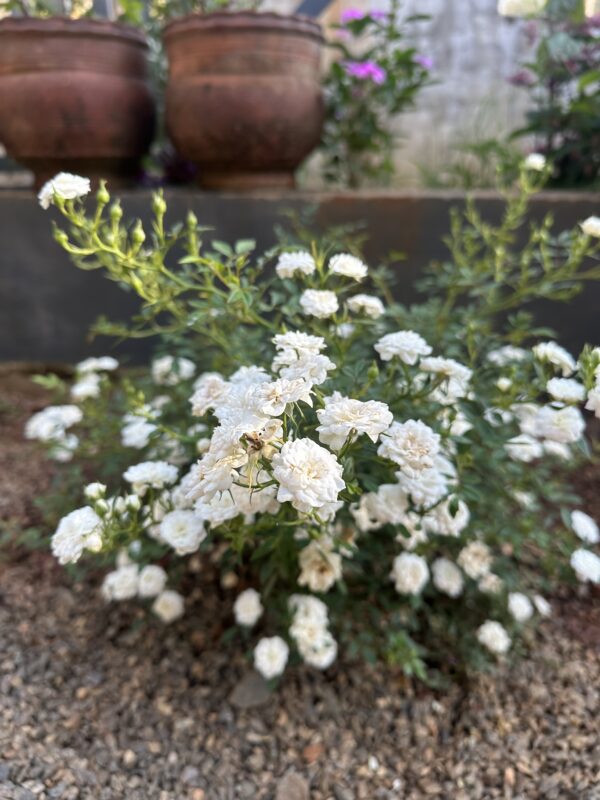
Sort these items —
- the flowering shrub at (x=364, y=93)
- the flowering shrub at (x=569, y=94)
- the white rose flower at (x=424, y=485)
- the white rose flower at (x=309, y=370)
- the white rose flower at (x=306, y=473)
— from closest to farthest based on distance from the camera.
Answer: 1. the white rose flower at (x=306, y=473)
2. the white rose flower at (x=309, y=370)
3. the white rose flower at (x=424, y=485)
4. the flowering shrub at (x=569, y=94)
5. the flowering shrub at (x=364, y=93)

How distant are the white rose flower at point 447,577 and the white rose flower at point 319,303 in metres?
0.59

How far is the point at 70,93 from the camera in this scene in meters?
2.07

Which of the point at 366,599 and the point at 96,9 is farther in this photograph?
the point at 96,9

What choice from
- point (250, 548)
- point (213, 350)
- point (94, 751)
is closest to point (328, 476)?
point (250, 548)

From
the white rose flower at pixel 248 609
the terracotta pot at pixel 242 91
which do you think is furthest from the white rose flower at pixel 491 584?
the terracotta pot at pixel 242 91

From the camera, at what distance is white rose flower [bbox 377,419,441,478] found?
3.04 ft

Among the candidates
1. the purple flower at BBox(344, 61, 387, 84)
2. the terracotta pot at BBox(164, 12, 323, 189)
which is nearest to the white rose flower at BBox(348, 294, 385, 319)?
the terracotta pot at BBox(164, 12, 323, 189)

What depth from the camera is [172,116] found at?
85.6 inches

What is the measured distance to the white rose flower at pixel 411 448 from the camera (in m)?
0.93

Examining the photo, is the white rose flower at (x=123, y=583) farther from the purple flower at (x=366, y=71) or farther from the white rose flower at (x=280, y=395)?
the purple flower at (x=366, y=71)

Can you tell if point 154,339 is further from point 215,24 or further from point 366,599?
point 366,599

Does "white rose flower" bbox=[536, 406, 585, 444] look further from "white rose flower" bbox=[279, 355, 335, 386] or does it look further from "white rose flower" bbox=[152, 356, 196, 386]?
"white rose flower" bbox=[152, 356, 196, 386]

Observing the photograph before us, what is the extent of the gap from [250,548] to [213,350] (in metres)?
0.56

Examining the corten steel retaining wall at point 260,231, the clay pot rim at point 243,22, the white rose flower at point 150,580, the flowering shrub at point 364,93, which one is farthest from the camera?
the flowering shrub at point 364,93
